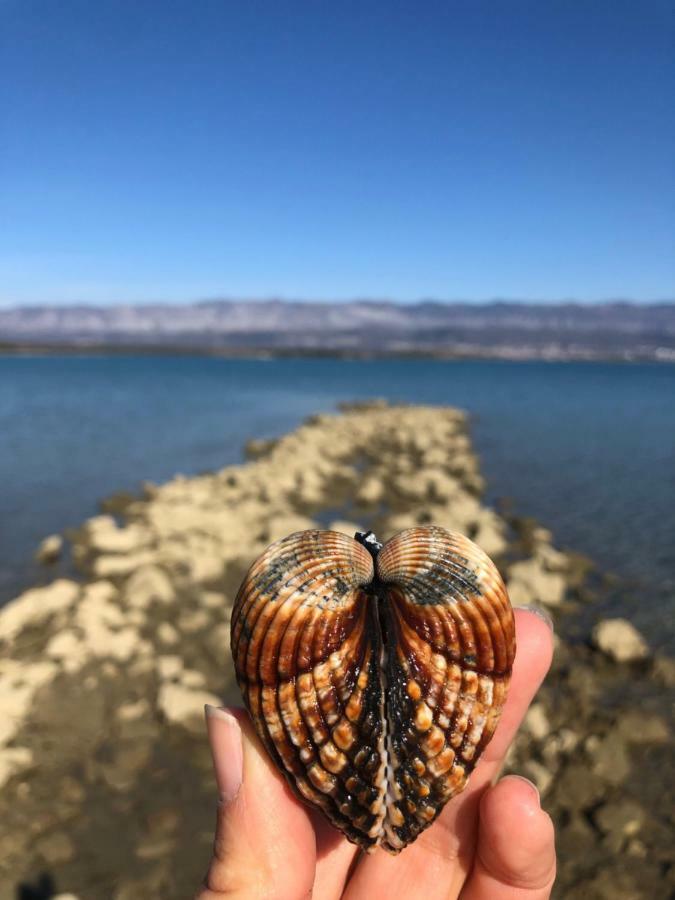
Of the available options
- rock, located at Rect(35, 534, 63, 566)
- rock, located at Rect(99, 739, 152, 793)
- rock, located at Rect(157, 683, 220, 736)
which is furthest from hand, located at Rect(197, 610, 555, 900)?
rock, located at Rect(35, 534, 63, 566)

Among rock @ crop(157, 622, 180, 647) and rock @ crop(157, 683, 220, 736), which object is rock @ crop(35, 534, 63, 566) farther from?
rock @ crop(157, 683, 220, 736)

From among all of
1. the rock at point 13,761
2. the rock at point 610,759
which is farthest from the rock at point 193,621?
the rock at point 610,759

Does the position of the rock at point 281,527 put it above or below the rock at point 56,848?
below

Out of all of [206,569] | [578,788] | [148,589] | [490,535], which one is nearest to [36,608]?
[148,589]

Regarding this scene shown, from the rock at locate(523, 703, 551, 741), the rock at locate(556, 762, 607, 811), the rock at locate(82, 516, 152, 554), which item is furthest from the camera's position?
the rock at locate(82, 516, 152, 554)

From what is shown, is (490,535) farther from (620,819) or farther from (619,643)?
(620,819)

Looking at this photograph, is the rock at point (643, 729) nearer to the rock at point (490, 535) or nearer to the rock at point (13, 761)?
the rock at point (490, 535)
